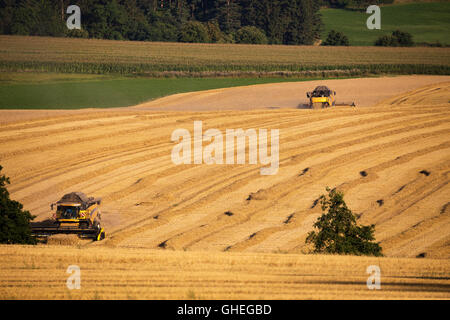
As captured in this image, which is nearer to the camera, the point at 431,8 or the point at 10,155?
the point at 10,155

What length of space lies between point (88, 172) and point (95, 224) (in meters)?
8.47

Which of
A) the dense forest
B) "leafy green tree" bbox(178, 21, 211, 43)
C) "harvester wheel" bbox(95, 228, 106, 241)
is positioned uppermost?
the dense forest

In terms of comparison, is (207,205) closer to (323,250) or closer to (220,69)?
(323,250)

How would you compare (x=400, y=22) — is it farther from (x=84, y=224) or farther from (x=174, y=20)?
(x=84, y=224)

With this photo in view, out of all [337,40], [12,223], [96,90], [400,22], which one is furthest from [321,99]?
[400,22]

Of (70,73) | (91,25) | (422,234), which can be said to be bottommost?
(422,234)

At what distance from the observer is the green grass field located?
397 feet

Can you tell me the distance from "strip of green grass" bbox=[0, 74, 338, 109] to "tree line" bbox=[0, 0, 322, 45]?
134ft

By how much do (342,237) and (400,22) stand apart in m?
120

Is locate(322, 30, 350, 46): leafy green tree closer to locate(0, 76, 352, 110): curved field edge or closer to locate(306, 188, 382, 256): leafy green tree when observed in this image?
locate(0, 76, 352, 110): curved field edge

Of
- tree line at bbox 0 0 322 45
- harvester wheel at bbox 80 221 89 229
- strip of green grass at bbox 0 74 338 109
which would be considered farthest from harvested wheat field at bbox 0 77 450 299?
tree line at bbox 0 0 322 45

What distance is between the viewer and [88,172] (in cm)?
2775

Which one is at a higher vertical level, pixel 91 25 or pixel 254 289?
pixel 91 25
